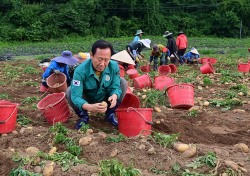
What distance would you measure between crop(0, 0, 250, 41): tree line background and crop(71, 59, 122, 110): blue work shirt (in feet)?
77.8

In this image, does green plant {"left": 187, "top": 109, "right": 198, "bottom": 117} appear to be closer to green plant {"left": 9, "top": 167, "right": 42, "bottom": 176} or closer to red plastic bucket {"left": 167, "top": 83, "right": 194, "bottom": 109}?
red plastic bucket {"left": 167, "top": 83, "right": 194, "bottom": 109}

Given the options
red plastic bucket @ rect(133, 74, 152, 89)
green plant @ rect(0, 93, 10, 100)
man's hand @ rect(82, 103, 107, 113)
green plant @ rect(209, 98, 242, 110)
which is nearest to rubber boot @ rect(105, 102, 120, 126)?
man's hand @ rect(82, 103, 107, 113)

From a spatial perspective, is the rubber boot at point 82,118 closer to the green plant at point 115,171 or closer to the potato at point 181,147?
the potato at point 181,147

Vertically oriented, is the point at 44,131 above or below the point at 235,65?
above

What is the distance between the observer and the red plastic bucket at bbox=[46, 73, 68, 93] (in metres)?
6.24

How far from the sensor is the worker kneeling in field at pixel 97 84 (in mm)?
4008

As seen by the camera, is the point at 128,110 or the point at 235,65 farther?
the point at 235,65

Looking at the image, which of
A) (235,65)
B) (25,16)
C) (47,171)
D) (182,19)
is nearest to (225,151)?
(47,171)

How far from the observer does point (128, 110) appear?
13.0 ft

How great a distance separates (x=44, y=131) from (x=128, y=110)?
0.95 meters

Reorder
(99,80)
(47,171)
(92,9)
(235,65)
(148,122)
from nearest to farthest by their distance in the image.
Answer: (47,171) < (148,122) < (99,80) < (235,65) < (92,9)

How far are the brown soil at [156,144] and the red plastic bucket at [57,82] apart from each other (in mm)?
374

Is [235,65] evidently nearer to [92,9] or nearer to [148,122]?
[148,122]

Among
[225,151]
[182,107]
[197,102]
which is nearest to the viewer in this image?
[225,151]
